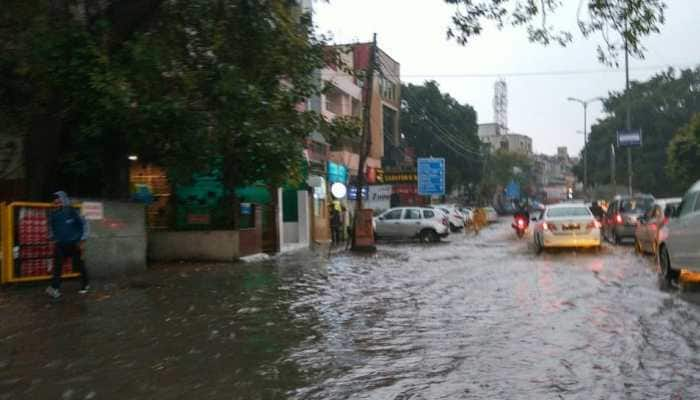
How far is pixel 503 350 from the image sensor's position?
734 centimetres

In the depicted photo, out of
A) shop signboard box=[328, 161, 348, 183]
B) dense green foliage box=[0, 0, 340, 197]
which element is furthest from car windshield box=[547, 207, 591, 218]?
shop signboard box=[328, 161, 348, 183]

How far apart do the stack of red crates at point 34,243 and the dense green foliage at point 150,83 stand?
5.92 feet

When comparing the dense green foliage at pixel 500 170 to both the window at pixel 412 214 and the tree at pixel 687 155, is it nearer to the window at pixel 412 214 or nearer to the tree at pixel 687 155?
the tree at pixel 687 155

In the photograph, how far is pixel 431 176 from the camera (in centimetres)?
5103

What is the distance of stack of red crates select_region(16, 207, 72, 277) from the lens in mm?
13016

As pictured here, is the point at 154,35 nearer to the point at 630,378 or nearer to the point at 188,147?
the point at 188,147

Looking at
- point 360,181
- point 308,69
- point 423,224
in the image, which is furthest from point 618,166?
point 308,69

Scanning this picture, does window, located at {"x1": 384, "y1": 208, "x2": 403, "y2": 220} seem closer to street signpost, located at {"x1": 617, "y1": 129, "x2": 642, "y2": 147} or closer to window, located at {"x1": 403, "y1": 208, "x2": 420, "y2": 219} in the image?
window, located at {"x1": 403, "y1": 208, "x2": 420, "y2": 219}

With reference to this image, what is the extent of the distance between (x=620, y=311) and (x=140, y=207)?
1072cm

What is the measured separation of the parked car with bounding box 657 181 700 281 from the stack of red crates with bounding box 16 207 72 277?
1108 cm

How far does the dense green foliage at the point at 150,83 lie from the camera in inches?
541

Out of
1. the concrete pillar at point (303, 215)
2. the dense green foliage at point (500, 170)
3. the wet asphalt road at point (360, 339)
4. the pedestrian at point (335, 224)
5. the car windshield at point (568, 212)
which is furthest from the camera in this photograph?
the dense green foliage at point (500, 170)

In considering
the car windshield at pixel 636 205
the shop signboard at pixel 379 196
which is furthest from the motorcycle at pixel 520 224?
the shop signboard at pixel 379 196

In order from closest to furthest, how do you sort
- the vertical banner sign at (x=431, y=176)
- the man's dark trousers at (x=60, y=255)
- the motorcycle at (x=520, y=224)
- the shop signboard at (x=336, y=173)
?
1. the man's dark trousers at (x=60, y=255)
2. the motorcycle at (x=520, y=224)
3. the shop signboard at (x=336, y=173)
4. the vertical banner sign at (x=431, y=176)
